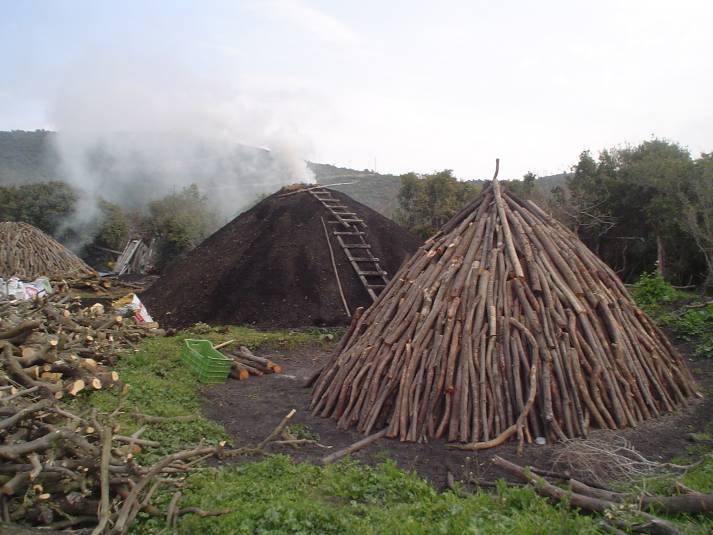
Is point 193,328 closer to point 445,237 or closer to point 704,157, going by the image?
point 445,237

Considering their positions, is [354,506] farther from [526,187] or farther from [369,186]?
[369,186]

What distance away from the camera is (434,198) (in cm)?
2255

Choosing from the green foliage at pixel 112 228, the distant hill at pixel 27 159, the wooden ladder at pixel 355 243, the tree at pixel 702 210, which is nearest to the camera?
the wooden ladder at pixel 355 243

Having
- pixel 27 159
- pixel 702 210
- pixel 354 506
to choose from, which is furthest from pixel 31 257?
pixel 27 159

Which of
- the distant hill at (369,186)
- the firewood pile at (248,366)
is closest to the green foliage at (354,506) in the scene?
the firewood pile at (248,366)

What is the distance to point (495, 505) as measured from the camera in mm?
4406

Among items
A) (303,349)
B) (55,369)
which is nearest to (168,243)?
(303,349)

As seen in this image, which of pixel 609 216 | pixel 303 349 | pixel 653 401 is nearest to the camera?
pixel 653 401

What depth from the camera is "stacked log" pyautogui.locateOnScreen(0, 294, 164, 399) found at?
23.1 feet

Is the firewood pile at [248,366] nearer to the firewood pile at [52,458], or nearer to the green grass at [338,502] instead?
the firewood pile at [52,458]

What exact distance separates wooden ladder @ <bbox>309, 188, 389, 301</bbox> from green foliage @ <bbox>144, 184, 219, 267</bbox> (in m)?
11.8

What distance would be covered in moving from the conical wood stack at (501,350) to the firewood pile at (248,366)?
2.29m

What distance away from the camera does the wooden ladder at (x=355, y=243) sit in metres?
14.4

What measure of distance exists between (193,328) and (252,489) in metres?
8.48
